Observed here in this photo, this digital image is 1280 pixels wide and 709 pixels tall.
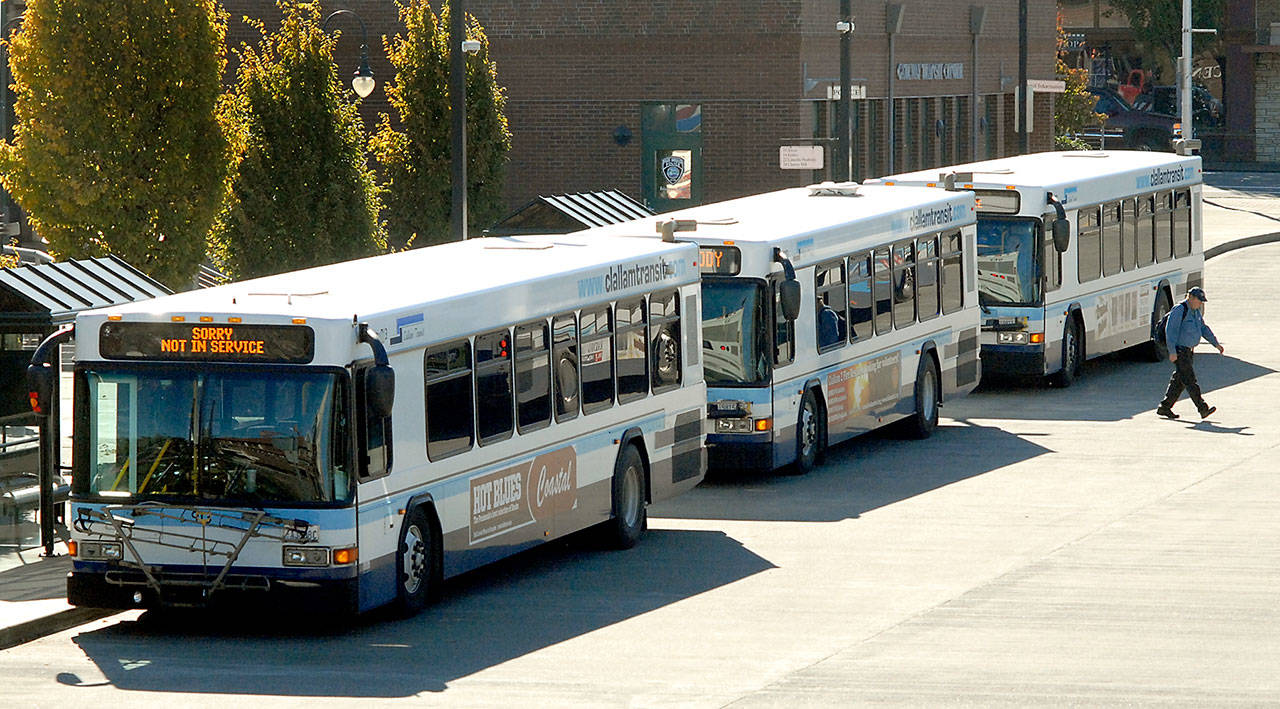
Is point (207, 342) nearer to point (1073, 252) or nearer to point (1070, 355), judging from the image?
point (1070, 355)

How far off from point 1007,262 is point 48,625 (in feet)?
52.6

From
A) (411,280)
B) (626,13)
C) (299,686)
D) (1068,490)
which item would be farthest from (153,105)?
(626,13)

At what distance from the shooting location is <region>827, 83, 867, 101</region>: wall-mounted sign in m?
40.2

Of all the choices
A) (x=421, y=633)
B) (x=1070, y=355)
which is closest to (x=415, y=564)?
(x=421, y=633)

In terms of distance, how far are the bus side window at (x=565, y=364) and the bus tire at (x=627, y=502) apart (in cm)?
95

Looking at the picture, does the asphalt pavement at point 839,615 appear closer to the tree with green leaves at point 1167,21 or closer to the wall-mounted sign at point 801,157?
the wall-mounted sign at point 801,157

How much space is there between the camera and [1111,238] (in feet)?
97.6

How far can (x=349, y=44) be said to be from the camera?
41.3 metres

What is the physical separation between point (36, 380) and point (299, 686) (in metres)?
3.13

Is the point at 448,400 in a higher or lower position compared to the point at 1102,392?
higher

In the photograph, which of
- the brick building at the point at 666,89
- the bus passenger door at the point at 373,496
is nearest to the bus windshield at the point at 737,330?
the bus passenger door at the point at 373,496

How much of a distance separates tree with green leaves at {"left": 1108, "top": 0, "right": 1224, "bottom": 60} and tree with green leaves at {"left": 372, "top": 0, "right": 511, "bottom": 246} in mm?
58215

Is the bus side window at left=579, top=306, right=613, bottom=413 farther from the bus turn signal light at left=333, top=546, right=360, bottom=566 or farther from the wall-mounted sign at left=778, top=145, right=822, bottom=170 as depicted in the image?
the wall-mounted sign at left=778, top=145, right=822, bottom=170

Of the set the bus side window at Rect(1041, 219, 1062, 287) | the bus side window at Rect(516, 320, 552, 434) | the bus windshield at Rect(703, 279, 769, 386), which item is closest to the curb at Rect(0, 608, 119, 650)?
the bus side window at Rect(516, 320, 552, 434)
